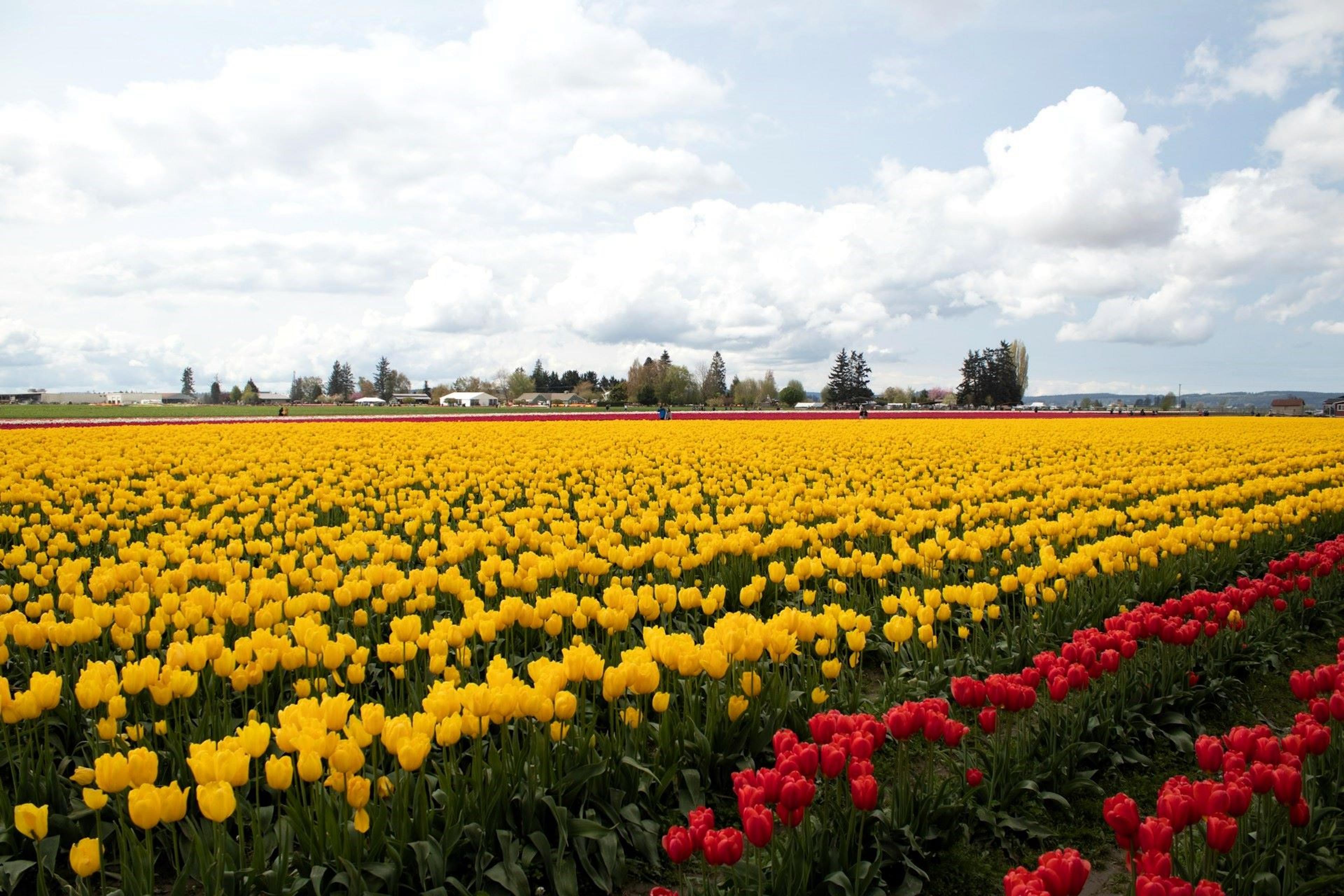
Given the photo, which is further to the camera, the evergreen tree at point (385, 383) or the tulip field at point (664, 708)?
the evergreen tree at point (385, 383)

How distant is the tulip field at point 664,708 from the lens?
10.1 feet

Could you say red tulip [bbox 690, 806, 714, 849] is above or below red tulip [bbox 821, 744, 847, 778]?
below

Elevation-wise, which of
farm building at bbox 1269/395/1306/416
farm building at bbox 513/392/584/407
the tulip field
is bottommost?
the tulip field

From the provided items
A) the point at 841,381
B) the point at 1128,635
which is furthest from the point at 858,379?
the point at 1128,635

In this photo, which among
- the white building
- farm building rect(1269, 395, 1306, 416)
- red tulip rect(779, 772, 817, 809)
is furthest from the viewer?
the white building

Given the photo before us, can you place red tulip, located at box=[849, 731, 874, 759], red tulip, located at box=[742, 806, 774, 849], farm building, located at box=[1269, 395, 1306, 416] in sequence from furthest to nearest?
1. farm building, located at box=[1269, 395, 1306, 416]
2. red tulip, located at box=[849, 731, 874, 759]
3. red tulip, located at box=[742, 806, 774, 849]

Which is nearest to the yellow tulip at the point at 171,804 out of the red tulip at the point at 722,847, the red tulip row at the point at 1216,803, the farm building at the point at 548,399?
the red tulip at the point at 722,847

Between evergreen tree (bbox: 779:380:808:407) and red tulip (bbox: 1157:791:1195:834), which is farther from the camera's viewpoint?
evergreen tree (bbox: 779:380:808:407)

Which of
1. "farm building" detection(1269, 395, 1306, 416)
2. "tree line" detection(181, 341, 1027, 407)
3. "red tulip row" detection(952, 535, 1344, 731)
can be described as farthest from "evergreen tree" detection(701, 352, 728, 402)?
"red tulip row" detection(952, 535, 1344, 731)

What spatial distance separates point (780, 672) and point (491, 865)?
8.21 feet

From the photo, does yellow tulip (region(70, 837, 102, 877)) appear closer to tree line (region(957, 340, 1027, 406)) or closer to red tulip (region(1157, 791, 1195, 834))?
red tulip (region(1157, 791, 1195, 834))

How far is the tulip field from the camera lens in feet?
10.1

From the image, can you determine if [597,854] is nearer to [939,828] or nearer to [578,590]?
[939,828]

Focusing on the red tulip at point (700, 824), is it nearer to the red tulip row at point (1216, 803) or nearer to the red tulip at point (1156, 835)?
the red tulip row at point (1216, 803)
